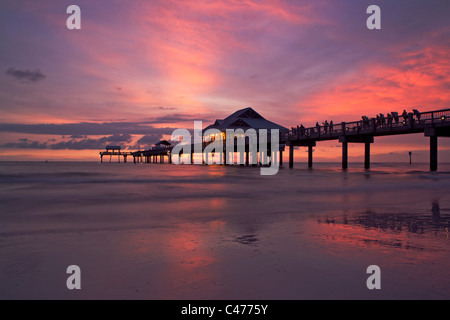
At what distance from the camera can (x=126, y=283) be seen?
12.0ft

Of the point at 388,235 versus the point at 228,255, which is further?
the point at 388,235

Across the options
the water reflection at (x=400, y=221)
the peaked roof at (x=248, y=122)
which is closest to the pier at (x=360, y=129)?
the peaked roof at (x=248, y=122)

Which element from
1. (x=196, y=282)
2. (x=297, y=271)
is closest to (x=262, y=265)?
(x=297, y=271)

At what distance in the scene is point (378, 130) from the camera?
3141 cm

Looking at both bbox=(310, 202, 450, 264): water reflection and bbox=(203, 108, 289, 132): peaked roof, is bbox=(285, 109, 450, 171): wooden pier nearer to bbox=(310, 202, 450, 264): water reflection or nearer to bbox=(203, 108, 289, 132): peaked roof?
bbox=(203, 108, 289, 132): peaked roof

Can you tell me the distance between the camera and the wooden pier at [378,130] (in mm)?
26516

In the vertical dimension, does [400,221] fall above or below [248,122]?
below

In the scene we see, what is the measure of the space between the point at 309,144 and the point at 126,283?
41.9 m

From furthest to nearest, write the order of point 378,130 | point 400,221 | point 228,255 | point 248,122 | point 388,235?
1. point 248,122
2. point 378,130
3. point 400,221
4. point 388,235
5. point 228,255

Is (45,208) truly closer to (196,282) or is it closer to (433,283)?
(196,282)

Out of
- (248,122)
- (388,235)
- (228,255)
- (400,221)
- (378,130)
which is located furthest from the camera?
(248,122)

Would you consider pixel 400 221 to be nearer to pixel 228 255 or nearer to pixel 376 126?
pixel 228 255

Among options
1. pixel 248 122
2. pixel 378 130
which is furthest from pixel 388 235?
pixel 248 122
